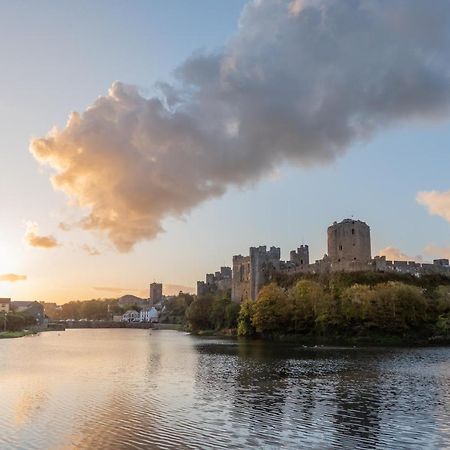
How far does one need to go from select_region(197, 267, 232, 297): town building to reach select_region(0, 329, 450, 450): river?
110666 millimetres

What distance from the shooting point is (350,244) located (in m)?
98.3

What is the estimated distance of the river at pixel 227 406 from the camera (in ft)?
58.9

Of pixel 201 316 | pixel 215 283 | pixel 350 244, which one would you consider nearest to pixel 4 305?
pixel 215 283

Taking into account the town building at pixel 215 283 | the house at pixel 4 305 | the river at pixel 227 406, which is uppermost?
the town building at pixel 215 283

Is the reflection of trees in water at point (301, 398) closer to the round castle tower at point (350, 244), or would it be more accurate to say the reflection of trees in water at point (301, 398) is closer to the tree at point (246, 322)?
the tree at point (246, 322)

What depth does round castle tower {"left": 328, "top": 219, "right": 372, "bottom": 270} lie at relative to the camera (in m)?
97.3

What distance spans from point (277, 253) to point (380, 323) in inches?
1987

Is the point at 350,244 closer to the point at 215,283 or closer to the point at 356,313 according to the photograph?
the point at 356,313

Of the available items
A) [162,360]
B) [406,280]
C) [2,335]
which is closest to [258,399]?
[162,360]

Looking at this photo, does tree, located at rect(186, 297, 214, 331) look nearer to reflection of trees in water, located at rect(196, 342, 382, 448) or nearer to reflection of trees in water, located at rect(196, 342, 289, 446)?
reflection of trees in water, located at rect(196, 342, 289, 446)

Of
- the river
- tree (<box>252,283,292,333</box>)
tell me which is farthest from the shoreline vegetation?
the river

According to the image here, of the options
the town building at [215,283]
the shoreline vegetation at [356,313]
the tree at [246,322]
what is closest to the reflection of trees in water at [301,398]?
the shoreline vegetation at [356,313]

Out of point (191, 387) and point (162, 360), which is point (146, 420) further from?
point (162, 360)

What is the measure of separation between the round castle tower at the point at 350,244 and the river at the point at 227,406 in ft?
186
